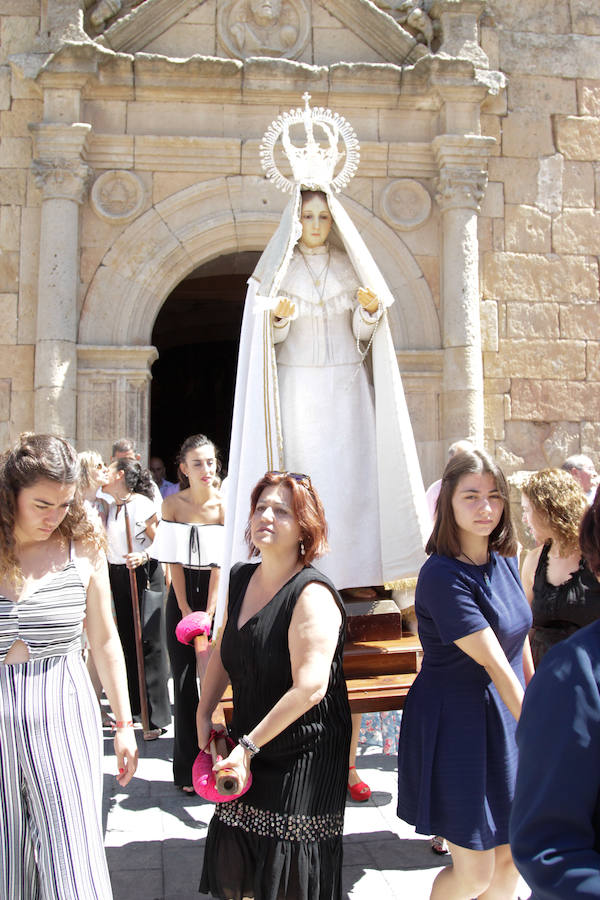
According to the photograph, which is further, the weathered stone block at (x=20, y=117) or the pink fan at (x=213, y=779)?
the weathered stone block at (x=20, y=117)

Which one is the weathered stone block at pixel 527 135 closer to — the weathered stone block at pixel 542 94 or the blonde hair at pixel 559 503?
the weathered stone block at pixel 542 94

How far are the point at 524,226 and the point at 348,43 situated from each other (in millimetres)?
2236

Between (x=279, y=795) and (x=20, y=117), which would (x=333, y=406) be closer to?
(x=279, y=795)

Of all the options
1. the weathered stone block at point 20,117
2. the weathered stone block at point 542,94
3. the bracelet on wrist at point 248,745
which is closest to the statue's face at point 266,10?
the weathered stone block at point 20,117

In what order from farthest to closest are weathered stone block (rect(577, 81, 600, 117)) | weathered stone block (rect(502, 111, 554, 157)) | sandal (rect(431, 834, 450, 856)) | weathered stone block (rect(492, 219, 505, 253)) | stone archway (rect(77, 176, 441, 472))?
weathered stone block (rect(577, 81, 600, 117))
weathered stone block (rect(502, 111, 554, 157))
weathered stone block (rect(492, 219, 505, 253))
stone archway (rect(77, 176, 441, 472))
sandal (rect(431, 834, 450, 856))

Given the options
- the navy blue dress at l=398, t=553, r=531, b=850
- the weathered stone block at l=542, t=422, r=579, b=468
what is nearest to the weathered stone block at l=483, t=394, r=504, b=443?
the weathered stone block at l=542, t=422, r=579, b=468

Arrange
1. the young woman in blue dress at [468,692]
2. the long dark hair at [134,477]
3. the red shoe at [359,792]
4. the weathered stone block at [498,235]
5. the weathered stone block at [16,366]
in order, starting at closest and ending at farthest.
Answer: the young woman in blue dress at [468,692]
the red shoe at [359,792]
the long dark hair at [134,477]
the weathered stone block at [16,366]
the weathered stone block at [498,235]

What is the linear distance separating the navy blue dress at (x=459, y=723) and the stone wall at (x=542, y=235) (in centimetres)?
496

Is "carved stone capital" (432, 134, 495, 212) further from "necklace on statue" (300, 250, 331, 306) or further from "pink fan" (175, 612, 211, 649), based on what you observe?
"pink fan" (175, 612, 211, 649)

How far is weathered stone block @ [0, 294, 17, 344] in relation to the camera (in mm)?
6973

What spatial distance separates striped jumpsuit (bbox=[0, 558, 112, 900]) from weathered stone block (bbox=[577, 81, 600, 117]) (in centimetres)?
718

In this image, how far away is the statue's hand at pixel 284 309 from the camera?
3.33m

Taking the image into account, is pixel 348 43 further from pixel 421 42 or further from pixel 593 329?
pixel 593 329

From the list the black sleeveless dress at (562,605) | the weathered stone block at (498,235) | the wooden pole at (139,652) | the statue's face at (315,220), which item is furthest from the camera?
the weathered stone block at (498,235)
